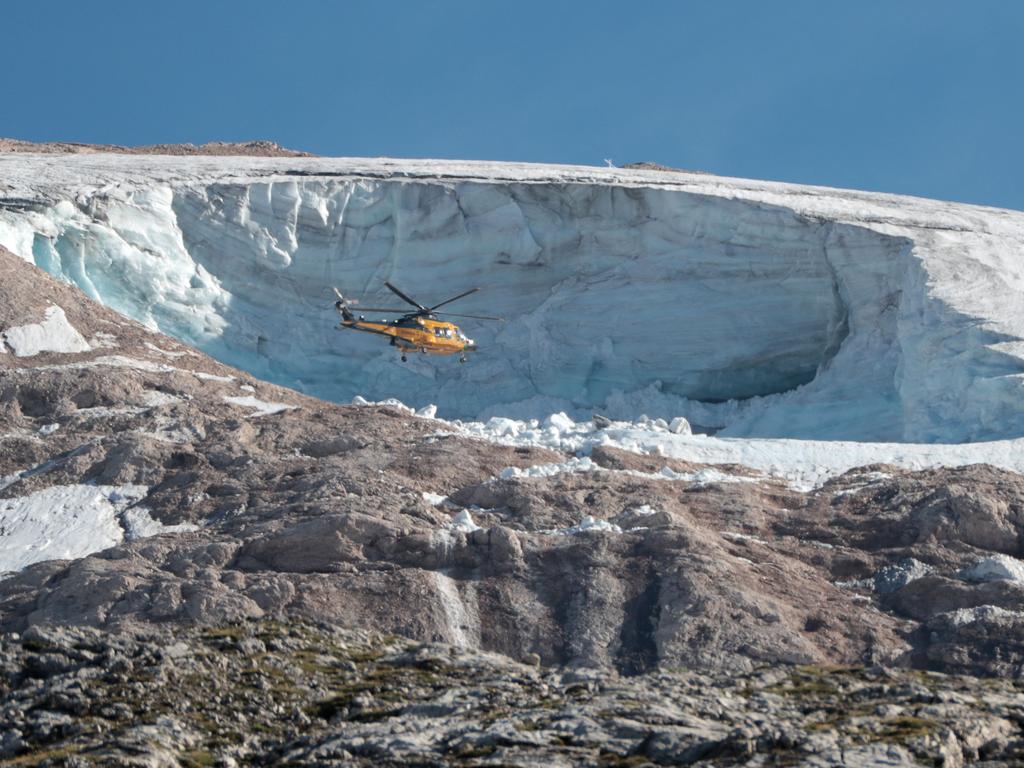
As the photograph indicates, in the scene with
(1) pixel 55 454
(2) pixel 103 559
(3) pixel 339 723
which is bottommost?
(3) pixel 339 723

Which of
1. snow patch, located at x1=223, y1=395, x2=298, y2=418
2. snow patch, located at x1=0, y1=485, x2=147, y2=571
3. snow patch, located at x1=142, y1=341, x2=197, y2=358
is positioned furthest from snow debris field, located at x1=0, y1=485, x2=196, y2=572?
snow patch, located at x1=142, y1=341, x2=197, y2=358

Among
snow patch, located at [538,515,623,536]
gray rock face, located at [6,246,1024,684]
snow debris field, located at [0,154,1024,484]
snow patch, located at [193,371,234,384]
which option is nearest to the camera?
gray rock face, located at [6,246,1024,684]

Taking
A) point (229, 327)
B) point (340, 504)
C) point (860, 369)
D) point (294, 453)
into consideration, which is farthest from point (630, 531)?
point (229, 327)

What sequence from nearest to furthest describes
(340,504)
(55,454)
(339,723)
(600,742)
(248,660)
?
(600,742) → (339,723) → (248,660) → (340,504) → (55,454)

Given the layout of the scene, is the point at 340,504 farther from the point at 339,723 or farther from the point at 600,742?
the point at 600,742

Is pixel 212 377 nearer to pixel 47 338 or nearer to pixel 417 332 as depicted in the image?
pixel 47 338

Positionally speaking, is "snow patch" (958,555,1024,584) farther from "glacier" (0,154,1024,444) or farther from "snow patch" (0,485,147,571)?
"snow patch" (0,485,147,571)

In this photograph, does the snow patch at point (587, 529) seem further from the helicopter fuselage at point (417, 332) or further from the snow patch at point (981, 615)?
the helicopter fuselage at point (417, 332)
